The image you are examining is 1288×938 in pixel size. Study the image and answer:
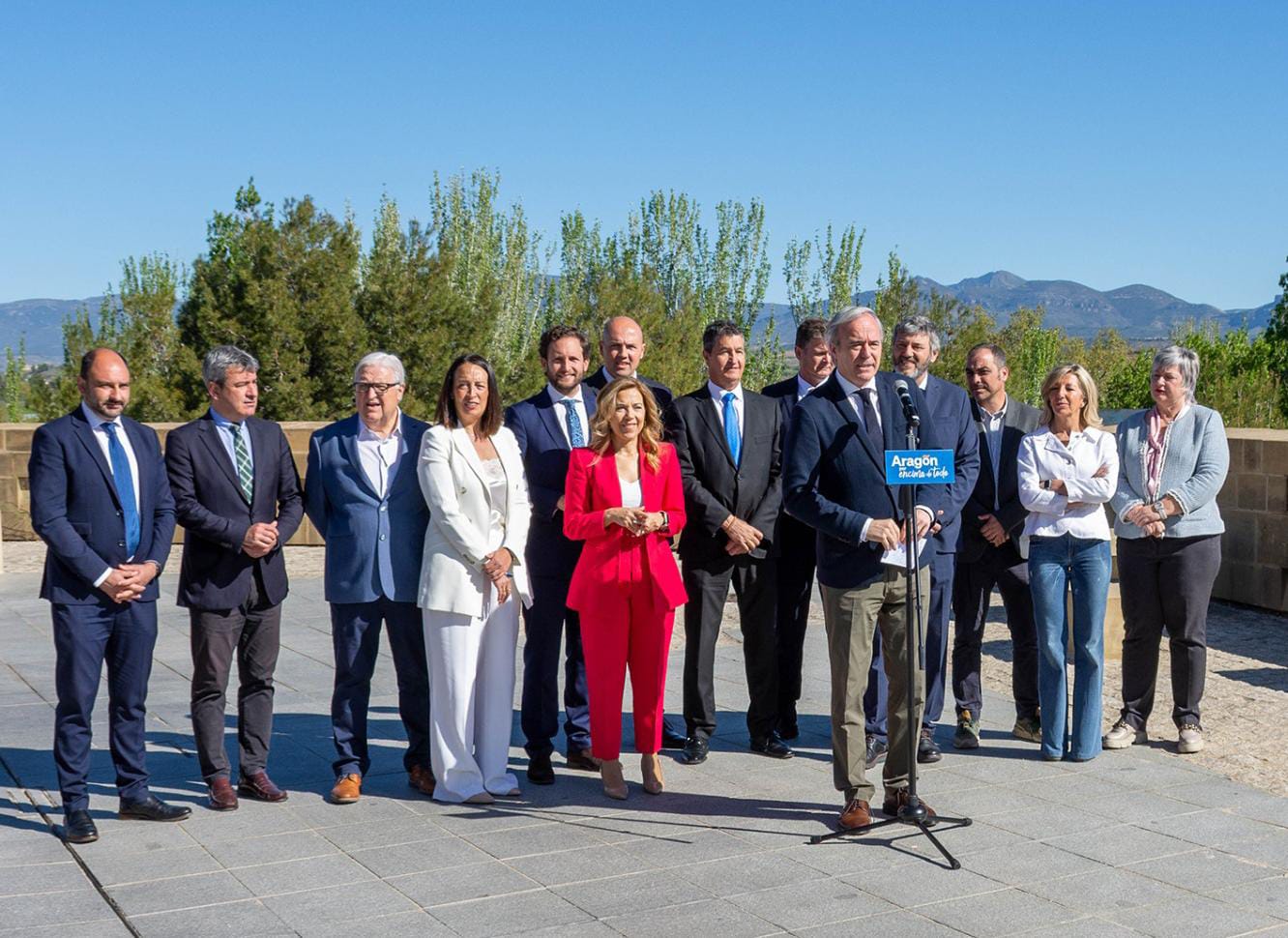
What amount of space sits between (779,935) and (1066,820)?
1766 millimetres

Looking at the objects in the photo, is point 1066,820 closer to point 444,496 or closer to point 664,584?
point 664,584

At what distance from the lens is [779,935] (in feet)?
14.8

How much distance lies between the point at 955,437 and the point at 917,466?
150 cm

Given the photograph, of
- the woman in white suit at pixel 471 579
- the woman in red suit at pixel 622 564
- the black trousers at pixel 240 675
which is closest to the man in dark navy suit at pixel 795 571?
the woman in red suit at pixel 622 564

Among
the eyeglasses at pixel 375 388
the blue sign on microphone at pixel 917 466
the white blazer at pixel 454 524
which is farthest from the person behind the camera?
the eyeglasses at pixel 375 388

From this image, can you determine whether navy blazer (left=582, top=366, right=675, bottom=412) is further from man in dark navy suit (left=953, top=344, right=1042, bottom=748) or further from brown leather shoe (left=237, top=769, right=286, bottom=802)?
brown leather shoe (left=237, top=769, right=286, bottom=802)

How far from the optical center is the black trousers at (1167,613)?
23.2ft

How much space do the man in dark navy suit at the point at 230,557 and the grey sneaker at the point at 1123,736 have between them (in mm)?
3872

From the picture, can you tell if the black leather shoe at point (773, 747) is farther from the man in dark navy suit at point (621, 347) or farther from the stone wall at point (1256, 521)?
the stone wall at point (1256, 521)

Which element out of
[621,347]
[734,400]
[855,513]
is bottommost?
[855,513]

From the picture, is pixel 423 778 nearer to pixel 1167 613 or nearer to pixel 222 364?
pixel 222 364

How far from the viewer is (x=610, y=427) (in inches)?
247

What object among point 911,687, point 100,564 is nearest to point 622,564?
point 911,687

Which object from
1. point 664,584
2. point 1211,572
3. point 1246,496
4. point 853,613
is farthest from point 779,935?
point 1246,496
